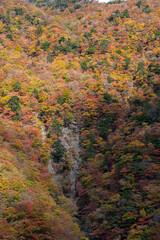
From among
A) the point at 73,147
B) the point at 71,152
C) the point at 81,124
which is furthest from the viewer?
the point at 81,124

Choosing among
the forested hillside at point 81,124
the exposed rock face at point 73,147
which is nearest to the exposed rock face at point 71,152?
the exposed rock face at point 73,147

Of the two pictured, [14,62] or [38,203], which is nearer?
[38,203]

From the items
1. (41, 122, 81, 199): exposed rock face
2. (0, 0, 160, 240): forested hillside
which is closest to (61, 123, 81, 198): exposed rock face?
(41, 122, 81, 199): exposed rock face

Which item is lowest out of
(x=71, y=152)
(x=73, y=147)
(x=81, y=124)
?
(x=71, y=152)

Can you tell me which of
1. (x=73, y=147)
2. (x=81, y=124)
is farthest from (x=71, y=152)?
(x=81, y=124)

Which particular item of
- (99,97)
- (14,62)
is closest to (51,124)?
(99,97)

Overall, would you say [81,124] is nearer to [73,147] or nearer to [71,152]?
[73,147]

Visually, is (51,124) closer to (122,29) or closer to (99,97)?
(99,97)

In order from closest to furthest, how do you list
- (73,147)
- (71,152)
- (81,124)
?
(71,152) < (73,147) < (81,124)

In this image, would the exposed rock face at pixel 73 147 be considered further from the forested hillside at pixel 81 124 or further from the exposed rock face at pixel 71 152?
the forested hillside at pixel 81 124
